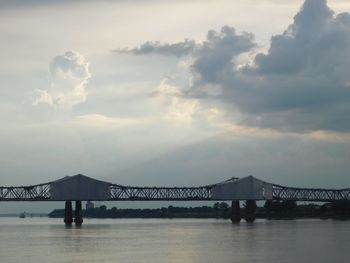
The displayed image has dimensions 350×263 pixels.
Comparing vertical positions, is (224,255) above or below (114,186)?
below

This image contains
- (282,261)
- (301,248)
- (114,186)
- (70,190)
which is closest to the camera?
(282,261)

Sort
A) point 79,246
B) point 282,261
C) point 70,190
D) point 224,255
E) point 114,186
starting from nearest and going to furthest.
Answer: point 282,261
point 224,255
point 79,246
point 70,190
point 114,186

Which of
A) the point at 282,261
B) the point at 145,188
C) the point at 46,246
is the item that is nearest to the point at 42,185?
the point at 145,188

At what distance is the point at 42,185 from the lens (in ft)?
594

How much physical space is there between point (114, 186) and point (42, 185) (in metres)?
18.6

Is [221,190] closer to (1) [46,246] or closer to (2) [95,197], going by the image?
(2) [95,197]

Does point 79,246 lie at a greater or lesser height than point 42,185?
lesser

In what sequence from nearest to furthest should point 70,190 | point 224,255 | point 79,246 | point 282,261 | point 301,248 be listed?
point 282,261, point 224,255, point 301,248, point 79,246, point 70,190

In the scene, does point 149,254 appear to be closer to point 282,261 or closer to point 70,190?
point 282,261

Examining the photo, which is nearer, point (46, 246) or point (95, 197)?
point (46, 246)

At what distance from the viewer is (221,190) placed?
199 m

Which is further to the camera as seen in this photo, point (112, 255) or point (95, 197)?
point (95, 197)

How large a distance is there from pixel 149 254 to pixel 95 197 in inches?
4327

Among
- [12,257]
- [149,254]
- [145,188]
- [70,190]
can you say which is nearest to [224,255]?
[149,254]
